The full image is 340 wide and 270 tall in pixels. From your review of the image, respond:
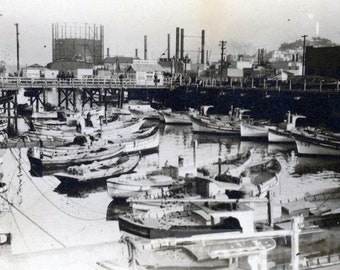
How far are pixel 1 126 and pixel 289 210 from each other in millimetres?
5391

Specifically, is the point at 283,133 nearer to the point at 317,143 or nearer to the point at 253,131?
the point at 253,131

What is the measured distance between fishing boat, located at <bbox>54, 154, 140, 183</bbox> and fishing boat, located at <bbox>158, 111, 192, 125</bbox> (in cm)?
487

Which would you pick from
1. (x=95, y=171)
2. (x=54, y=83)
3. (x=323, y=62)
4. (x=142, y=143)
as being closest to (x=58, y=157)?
(x=95, y=171)

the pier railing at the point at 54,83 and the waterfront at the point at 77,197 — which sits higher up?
the pier railing at the point at 54,83

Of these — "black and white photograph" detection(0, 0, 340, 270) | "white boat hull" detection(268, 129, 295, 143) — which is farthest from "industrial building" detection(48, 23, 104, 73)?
"white boat hull" detection(268, 129, 295, 143)

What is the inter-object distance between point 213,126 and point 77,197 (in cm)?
537

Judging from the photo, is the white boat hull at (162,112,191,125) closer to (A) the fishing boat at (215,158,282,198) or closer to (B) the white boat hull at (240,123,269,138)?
(B) the white boat hull at (240,123,269,138)

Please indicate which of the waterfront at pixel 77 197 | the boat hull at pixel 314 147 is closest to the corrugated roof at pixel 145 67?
the waterfront at pixel 77 197

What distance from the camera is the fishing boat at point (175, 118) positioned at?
11609 millimetres

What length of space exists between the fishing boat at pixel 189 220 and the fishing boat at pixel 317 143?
4283 mm

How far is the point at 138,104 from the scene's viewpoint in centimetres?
1302

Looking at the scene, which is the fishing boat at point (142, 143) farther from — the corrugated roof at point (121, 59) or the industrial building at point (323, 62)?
the corrugated roof at point (121, 59)

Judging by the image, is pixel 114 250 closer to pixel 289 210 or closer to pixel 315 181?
pixel 289 210

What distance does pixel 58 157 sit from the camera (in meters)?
6.68
